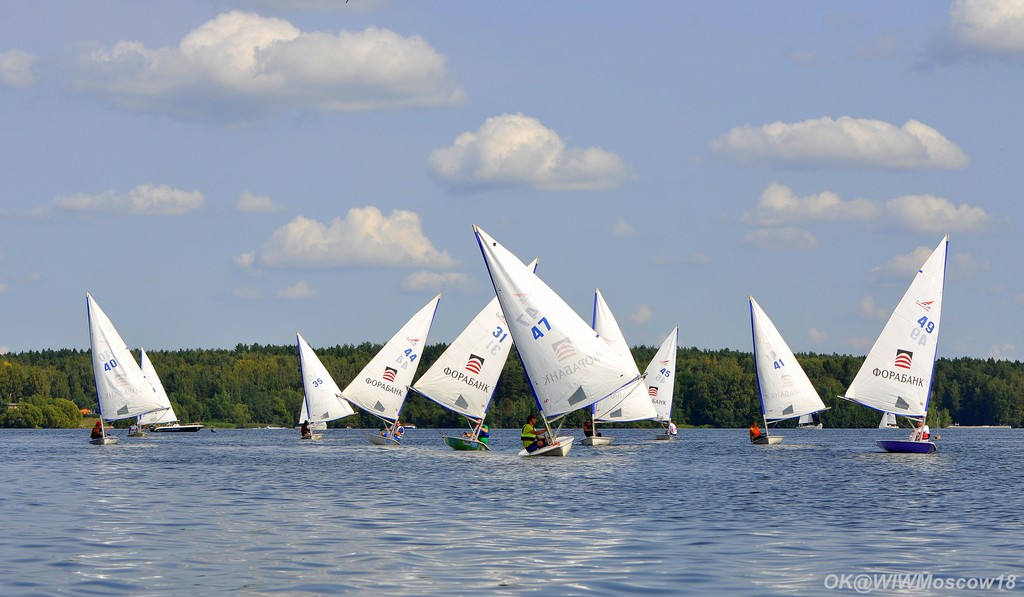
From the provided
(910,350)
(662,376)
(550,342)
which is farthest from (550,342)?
(662,376)

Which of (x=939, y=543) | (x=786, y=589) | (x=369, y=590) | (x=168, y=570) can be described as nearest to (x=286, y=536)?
(x=168, y=570)

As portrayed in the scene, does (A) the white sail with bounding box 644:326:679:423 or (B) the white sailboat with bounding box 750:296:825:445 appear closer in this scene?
(B) the white sailboat with bounding box 750:296:825:445

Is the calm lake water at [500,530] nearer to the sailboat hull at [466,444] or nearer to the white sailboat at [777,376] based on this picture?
the sailboat hull at [466,444]

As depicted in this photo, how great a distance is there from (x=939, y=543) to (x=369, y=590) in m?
13.1

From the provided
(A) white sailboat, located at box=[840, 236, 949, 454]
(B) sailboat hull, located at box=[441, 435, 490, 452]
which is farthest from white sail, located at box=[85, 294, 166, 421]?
(A) white sailboat, located at box=[840, 236, 949, 454]

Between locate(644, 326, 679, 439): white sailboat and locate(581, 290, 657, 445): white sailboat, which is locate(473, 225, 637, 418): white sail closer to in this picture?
locate(581, 290, 657, 445): white sailboat

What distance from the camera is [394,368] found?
77.2m

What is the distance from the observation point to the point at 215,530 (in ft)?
98.2

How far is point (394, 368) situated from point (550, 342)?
23937 millimetres

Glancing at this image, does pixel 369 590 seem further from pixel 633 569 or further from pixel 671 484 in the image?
pixel 671 484

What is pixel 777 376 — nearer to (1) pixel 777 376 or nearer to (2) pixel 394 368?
(1) pixel 777 376

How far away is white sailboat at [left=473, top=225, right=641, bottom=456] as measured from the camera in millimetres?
55028

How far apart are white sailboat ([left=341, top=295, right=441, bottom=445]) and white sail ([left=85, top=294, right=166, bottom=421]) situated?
16.3 m

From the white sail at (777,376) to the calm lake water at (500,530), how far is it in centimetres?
2696
